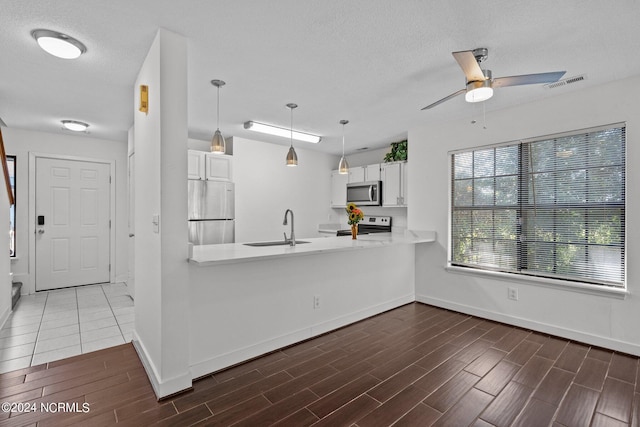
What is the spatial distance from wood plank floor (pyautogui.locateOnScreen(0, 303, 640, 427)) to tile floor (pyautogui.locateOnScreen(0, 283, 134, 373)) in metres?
0.25

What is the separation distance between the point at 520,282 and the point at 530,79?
7.32 ft

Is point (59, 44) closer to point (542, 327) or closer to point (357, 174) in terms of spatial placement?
point (357, 174)

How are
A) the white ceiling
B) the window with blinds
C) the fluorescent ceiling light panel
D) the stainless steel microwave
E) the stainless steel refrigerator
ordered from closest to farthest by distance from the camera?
the white ceiling
the window with blinds
the fluorescent ceiling light panel
the stainless steel refrigerator
the stainless steel microwave

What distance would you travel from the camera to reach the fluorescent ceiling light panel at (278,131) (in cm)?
403

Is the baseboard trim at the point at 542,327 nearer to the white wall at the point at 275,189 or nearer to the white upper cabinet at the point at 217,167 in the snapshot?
the white wall at the point at 275,189

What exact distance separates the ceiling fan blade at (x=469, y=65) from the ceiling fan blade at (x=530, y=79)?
13 cm

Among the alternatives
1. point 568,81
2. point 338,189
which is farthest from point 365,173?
point 568,81

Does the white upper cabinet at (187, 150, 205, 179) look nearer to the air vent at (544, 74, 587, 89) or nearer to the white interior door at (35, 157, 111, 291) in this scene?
the white interior door at (35, 157, 111, 291)

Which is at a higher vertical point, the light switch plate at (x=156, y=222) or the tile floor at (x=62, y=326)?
the light switch plate at (x=156, y=222)

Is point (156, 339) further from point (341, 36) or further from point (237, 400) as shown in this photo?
point (341, 36)

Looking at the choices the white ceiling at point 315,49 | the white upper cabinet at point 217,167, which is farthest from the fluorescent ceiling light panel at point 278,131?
the white upper cabinet at point 217,167

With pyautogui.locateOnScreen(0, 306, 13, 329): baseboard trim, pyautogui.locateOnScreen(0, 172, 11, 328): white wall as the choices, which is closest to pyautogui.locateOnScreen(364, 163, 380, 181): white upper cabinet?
pyautogui.locateOnScreen(0, 172, 11, 328): white wall

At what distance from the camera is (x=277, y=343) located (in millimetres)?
2758

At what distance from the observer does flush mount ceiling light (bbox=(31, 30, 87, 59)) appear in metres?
2.04
